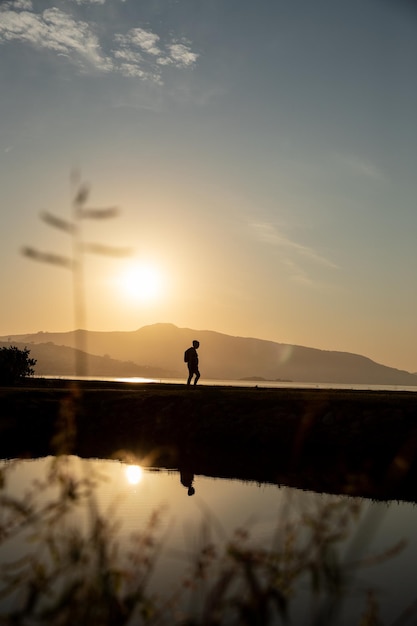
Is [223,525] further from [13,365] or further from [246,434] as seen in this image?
[13,365]

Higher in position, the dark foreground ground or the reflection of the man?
the dark foreground ground

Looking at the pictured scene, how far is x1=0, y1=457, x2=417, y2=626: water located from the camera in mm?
5922

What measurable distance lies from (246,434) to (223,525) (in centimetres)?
1163

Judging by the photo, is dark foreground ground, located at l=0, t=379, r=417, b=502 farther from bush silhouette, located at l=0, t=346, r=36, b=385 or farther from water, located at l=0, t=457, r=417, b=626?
bush silhouette, located at l=0, t=346, r=36, b=385

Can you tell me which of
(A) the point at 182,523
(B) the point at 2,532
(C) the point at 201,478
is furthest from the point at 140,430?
(B) the point at 2,532

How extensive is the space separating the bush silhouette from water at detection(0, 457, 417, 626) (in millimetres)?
28459

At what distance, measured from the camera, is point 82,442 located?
2522 centimetres

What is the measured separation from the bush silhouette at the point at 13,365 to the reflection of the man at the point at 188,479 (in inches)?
1199

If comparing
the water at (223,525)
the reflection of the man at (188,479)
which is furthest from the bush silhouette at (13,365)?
the reflection of the man at (188,479)

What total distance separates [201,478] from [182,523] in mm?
5709

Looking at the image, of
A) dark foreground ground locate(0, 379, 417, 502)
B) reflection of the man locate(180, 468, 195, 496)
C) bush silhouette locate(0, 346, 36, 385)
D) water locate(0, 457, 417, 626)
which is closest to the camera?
water locate(0, 457, 417, 626)

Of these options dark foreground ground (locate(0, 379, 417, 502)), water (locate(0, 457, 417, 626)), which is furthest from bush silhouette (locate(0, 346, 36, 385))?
water (locate(0, 457, 417, 626))

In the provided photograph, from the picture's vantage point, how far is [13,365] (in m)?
48.6

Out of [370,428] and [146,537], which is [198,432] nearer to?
[370,428]
